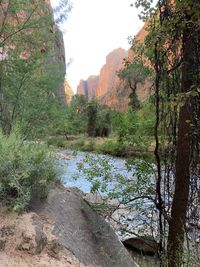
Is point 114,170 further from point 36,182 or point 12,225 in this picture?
point 12,225

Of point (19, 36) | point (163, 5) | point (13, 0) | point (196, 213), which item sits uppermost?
point (13, 0)

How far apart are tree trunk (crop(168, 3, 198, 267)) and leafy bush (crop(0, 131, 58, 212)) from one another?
3.38 ft

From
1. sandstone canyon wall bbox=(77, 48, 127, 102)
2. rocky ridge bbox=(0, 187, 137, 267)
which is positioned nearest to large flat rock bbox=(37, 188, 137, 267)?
rocky ridge bbox=(0, 187, 137, 267)

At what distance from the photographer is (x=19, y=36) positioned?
698 centimetres

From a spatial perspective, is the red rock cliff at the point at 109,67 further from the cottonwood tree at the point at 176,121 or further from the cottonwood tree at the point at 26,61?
the cottonwood tree at the point at 176,121

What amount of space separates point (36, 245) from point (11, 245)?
0.16 meters

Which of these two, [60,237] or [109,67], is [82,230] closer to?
[60,237]

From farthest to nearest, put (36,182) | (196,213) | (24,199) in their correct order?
(196,213) → (36,182) → (24,199)

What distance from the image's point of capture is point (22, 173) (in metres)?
2.65

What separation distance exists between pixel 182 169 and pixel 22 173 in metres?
1.24

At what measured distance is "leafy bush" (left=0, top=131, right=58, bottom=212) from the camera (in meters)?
2.66

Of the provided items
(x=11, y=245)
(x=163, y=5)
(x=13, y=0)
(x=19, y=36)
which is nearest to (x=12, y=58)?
(x=19, y=36)

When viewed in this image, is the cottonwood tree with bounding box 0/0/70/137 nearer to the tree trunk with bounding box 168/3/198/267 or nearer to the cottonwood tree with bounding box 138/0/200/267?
the cottonwood tree with bounding box 138/0/200/267

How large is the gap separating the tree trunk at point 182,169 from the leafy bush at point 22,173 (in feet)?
3.38
